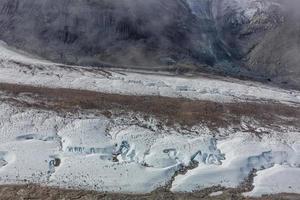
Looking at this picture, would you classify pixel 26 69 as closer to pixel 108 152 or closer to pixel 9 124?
pixel 9 124

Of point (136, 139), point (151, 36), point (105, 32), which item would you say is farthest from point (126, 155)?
point (151, 36)

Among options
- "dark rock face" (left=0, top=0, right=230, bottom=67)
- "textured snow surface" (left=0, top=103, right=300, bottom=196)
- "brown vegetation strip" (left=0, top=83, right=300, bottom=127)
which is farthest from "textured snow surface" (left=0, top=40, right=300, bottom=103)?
"textured snow surface" (left=0, top=103, right=300, bottom=196)

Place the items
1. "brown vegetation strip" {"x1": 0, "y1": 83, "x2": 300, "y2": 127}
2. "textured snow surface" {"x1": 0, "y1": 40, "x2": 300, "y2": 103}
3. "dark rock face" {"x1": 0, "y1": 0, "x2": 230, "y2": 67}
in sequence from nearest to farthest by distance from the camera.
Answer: "brown vegetation strip" {"x1": 0, "y1": 83, "x2": 300, "y2": 127}, "textured snow surface" {"x1": 0, "y1": 40, "x2": 300, "y2": 103}, "dark rock face" {"x1": 0, "y1": 0, "x2": 230, "y2": 67}

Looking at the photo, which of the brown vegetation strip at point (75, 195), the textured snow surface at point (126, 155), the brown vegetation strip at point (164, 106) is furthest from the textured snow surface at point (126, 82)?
the brown vegetation strip at point (75, 195)

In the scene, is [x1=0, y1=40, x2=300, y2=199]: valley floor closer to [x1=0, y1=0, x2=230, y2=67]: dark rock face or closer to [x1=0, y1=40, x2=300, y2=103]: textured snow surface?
[x1=0, y1=40, x2=300, y2=103]: textured snow surface

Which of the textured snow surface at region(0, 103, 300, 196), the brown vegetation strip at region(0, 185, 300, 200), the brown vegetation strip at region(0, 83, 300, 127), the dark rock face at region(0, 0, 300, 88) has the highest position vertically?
the dark rock face at region(0, 0, 300, 88)

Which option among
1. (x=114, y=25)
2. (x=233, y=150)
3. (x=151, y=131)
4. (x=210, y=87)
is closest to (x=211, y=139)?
(x=233, y=150)
